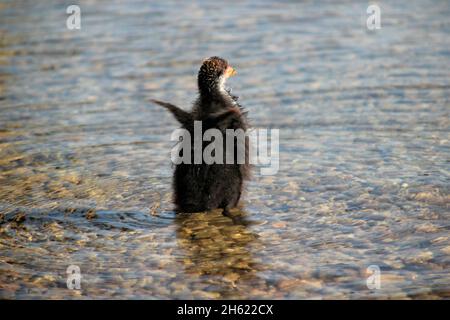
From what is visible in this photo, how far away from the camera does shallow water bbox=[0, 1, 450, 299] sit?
6.54 meters

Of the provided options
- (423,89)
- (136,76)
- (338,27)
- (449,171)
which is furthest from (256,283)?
(338,27)

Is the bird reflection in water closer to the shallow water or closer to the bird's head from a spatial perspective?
the shallow water

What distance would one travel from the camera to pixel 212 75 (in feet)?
24.7

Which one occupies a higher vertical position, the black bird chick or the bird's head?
the bird's head

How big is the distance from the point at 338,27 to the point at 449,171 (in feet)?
19.6

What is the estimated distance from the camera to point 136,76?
1209 cm

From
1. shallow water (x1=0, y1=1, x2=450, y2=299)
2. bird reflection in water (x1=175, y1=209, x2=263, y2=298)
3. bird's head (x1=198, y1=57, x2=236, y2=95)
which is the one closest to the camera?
bird reflection in water (x1=175, y1=209, x2=263, y2=298)

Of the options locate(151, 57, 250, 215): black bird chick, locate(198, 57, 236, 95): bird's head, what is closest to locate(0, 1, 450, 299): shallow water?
locate(151, 57, 250, 215): black bird chick

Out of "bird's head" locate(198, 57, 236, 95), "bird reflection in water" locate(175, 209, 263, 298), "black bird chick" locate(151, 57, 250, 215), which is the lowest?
"bird reflection in water" locate(175, 209, 263, 298)

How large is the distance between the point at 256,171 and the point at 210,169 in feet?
4.70

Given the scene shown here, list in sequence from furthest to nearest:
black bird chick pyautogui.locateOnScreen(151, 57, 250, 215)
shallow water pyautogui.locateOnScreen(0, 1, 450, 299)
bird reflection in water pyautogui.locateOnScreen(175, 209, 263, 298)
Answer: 1. black bird chick pyautogui.locateOnScreen(151, 57, 250, 215)
2. shallow water pyautogui.locateOnScreen(0, 1, 450, 299)
3. bird reflection in water pyautogui.locateOnScreen(175, 209, 263, 298)

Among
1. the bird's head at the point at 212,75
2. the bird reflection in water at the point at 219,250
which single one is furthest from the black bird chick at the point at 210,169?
the bird reflection in water at the point at 219,250

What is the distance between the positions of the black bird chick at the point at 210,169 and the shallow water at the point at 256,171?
0.68 ft
